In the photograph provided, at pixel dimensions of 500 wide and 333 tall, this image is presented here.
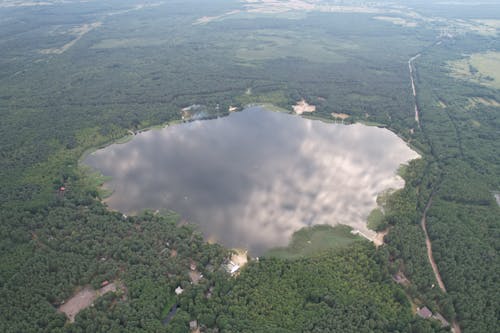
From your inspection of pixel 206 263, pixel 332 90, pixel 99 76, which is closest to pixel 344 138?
pixel 332 90

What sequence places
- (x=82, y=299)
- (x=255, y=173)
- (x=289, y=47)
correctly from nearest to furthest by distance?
(x=82, y=299), (x=255, y=173), (x=289, y=47)

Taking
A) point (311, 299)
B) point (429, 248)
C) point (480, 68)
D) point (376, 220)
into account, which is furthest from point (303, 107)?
point (480, 68)

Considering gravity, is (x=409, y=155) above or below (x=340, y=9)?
below

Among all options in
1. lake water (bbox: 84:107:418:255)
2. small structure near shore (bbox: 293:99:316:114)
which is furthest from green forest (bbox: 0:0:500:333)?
lake water (bbox: 84:107:418:255)

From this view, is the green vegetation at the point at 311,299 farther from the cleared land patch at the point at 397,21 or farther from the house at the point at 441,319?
the cleared land patch at the point at 397,21

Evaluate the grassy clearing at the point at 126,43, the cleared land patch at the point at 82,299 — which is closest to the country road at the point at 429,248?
the cleared land patch at the point at 82,299

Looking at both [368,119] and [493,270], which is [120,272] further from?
[368,119]

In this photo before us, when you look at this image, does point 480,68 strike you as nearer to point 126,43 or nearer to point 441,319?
point 441,319
